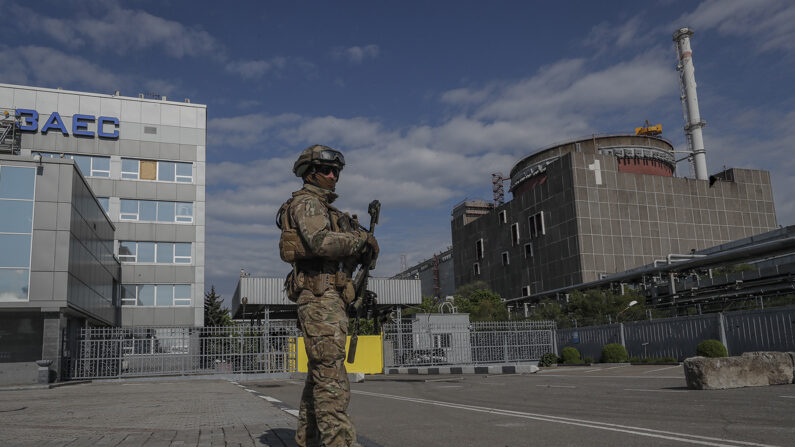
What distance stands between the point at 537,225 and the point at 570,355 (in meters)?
37.5

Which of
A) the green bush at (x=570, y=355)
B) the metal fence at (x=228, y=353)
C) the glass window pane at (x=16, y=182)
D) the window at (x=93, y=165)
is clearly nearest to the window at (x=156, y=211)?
the window at (x=93, y=165)

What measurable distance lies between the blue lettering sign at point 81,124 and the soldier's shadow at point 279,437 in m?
35.9

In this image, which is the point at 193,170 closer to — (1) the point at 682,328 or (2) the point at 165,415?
(1) the point at 682,328

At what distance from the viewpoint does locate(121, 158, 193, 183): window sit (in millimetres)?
37188

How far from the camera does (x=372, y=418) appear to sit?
7.37 metres

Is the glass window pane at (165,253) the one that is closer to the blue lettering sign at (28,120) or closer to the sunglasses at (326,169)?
the blue lettering sign at (28,120)

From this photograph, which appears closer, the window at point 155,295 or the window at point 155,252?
the window at point 155,295

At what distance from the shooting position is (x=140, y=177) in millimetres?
37375

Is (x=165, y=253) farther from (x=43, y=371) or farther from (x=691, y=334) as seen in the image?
(x=691, y=334)

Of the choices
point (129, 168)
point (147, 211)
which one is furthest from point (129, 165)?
point (147, 211)

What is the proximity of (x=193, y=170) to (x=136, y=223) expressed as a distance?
4.92m

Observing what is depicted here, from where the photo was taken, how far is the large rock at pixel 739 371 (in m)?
9.90

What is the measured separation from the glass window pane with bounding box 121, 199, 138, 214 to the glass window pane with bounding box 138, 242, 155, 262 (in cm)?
208

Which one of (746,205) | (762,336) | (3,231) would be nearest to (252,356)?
(3,231)
